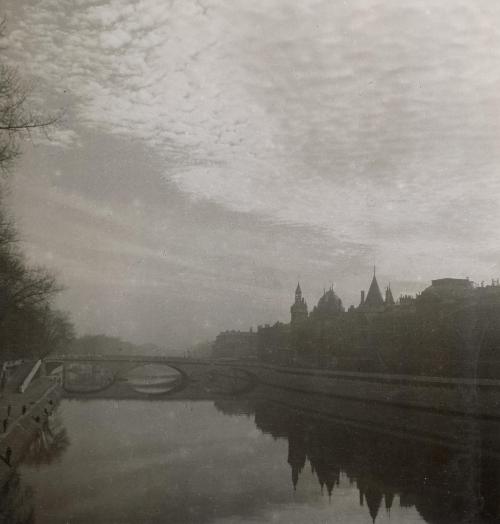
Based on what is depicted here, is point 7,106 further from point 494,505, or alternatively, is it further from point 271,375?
point 271,375

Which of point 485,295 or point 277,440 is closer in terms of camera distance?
point 277,440

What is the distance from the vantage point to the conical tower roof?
120 meters

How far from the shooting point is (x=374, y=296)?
121188 mm

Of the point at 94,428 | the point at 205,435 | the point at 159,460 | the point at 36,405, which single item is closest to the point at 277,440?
the point at 205,435

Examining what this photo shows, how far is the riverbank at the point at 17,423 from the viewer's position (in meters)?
27.5

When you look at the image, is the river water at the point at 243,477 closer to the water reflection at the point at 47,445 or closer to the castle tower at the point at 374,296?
the water reflection at the point at 47,445

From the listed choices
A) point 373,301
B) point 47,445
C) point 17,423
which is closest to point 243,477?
point 17,423

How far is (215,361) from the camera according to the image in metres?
93.8

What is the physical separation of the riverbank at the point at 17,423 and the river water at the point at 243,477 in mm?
896

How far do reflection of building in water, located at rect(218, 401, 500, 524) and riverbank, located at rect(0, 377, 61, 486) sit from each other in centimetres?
1450

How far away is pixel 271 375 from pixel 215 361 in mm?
11144

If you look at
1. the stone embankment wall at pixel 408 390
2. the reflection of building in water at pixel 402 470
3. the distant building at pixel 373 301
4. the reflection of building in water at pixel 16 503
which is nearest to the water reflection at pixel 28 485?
the reflection of building in water at pixel 16 503

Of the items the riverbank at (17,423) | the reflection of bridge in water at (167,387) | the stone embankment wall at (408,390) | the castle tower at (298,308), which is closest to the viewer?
the riverbank at (17,423)

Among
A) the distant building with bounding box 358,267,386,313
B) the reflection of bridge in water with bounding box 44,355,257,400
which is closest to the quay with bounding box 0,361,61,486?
the reflection of bridge in water with bounding box 44,355,257,400
